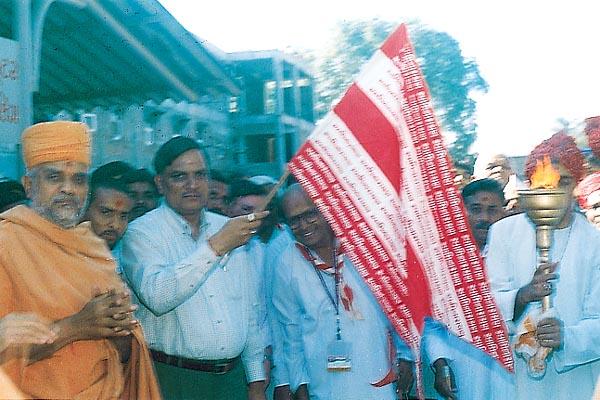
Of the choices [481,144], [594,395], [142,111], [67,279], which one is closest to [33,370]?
[67,279]

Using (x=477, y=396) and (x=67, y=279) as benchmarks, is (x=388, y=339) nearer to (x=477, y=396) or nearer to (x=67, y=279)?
(x=477, y=396)

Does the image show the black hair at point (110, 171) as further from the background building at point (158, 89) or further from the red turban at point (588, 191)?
the red turban at point (588, 191)

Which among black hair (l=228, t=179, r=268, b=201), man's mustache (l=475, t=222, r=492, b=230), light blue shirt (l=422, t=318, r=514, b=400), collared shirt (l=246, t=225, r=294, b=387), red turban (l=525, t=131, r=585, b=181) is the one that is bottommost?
light blue shirt (l=422, t=318, r=514, b=400)

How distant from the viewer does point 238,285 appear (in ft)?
9.83

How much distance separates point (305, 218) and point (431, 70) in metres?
0.66

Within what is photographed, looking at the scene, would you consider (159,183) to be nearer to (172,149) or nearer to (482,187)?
(172,149)

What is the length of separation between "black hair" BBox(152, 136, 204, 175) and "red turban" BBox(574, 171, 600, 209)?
4.00 feet

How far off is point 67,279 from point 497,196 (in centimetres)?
137

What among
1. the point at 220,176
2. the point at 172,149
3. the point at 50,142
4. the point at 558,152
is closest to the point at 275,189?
the point at 220,176

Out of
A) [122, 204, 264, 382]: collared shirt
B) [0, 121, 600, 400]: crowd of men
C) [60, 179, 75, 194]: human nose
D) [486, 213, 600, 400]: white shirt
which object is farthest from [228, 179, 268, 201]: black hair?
[486, 213, 600, 400]: white shirt

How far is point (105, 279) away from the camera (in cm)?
254

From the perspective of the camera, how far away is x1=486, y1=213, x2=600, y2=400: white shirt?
2910 millimetres

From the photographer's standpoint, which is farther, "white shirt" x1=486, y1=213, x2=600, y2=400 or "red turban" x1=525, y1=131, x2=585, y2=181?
"white shirt" x1=486, y1=213, x2=600, y2=400

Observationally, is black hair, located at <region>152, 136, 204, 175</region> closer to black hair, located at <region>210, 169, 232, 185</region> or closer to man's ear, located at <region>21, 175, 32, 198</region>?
black hair, located at <region>210, 169, 232, 185</region>
